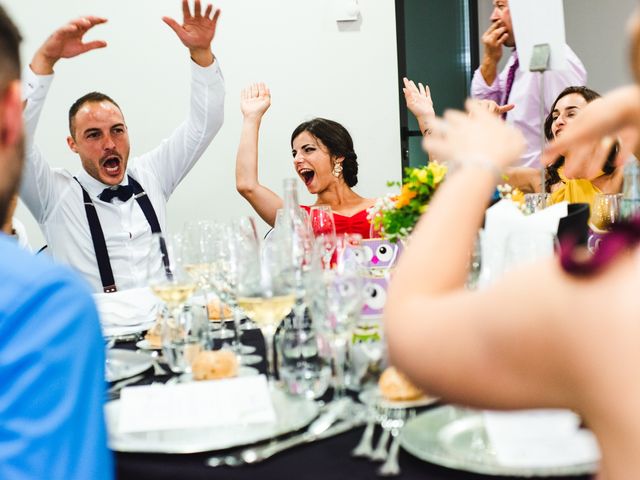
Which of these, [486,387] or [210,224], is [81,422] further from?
[210,224]

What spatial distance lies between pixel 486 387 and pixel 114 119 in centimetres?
312

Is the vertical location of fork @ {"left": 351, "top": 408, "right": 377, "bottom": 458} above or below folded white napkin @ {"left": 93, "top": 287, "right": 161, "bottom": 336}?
below

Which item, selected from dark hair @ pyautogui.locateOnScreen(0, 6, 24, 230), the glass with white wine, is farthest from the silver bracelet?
the glass with white wine

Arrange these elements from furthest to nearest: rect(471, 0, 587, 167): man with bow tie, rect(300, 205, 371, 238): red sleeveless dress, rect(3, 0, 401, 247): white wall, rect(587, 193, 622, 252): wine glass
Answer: rect(471, 0, 587, 167): man with bow tie < rect(3, 0, 401, 247): white wall < rect(300, 205, 371, 238): red sleeveless dress < rect(587, 193, 622, 252): wine glass

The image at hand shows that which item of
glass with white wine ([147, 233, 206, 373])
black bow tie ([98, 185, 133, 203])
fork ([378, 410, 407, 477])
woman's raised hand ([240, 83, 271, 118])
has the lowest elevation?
fork ([378, 410, 407, 477])

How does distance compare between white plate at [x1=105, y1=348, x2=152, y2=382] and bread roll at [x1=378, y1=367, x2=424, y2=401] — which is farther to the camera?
white plate at [x1=105, y1=348, x2=152, y2=382]

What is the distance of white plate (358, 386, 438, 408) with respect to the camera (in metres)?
1.29

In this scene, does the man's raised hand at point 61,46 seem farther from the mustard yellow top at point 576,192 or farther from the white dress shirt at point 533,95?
the white dress shirt at point 533,95

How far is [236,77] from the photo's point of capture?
4.38 meters

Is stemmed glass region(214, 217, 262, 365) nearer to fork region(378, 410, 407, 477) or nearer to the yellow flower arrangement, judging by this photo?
the yellow flower arrangement

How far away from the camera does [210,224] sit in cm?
198

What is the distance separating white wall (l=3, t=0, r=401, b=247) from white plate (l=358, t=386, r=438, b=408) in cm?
320

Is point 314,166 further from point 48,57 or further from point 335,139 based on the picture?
point 48,57

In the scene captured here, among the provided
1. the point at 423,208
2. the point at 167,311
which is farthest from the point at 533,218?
the point at 167,311
